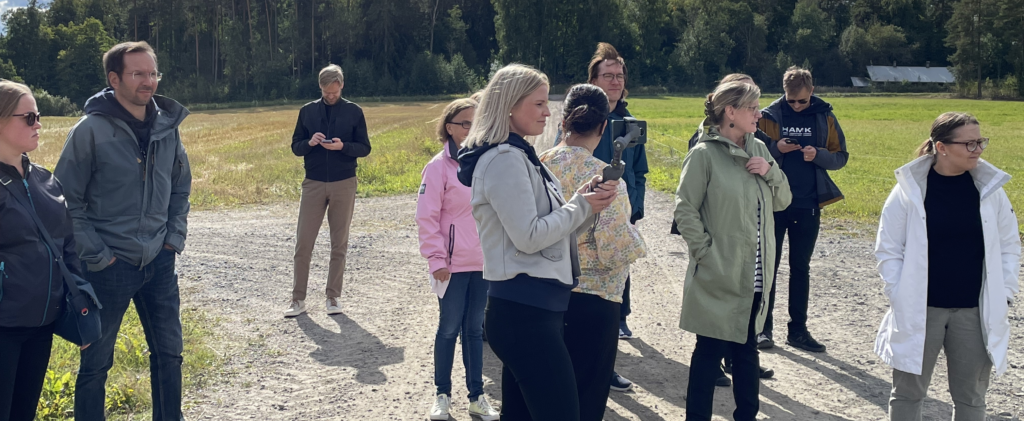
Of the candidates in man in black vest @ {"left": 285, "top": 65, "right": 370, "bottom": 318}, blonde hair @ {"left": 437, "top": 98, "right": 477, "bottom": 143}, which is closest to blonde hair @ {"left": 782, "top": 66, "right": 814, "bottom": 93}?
blonde hair @ {"left": 437, "top": 98, "right": 477, "bottom": 143}

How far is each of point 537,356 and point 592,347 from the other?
1.79ft

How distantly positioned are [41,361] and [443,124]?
254 centimetres

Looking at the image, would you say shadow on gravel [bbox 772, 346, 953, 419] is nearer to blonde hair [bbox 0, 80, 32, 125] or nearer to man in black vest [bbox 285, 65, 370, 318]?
man in black vest [bbox 285, 65, 370, 318]

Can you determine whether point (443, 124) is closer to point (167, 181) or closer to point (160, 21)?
point (167, 181)

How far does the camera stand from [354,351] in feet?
20.6

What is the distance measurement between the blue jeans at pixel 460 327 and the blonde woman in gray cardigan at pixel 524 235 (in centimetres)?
172

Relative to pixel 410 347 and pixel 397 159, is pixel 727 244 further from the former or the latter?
pixel 397 159

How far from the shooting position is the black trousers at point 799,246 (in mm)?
6047

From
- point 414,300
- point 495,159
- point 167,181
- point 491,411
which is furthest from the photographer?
point 414,300

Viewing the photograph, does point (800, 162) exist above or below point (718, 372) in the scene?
above

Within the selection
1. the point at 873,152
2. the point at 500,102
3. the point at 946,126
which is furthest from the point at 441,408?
the point at 873,152

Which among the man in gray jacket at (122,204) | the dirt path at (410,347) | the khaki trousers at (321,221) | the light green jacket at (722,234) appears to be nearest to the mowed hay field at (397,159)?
the khaki trousers at (321,221)

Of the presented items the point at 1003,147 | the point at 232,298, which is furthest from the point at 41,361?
the point at 1003,147

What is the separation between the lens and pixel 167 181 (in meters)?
4.26
